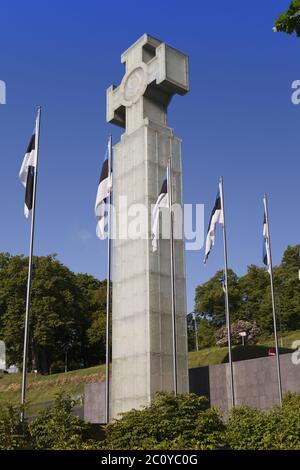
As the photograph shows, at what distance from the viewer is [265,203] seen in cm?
3512

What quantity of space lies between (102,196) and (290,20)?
16978 mm

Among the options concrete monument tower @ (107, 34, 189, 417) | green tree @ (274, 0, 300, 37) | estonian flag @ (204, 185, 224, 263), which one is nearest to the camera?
green tree @ (274, 0, 300, 37)

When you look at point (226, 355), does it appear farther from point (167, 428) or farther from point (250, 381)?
point (167, 428)

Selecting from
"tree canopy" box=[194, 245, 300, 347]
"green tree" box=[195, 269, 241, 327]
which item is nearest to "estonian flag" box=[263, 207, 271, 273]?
"tree canopy" box=[194, 245, 300, 347]

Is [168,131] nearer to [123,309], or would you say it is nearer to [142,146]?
[142,146]

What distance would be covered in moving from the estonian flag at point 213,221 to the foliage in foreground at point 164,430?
11.6 metres

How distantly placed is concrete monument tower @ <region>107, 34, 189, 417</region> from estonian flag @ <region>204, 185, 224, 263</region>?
401 cm

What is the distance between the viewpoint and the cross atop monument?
3878cm

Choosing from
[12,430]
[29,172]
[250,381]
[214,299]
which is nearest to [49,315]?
[214,299]

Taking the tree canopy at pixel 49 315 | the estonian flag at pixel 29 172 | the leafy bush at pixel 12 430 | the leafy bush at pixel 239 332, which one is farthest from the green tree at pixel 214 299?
the leafy bush at pixel 12 430

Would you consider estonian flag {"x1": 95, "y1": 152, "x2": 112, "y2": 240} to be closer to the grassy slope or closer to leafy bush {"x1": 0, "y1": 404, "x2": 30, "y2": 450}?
leafy bush {"x1": 0, "y1": 404, "x2": 30, "y2": 450}

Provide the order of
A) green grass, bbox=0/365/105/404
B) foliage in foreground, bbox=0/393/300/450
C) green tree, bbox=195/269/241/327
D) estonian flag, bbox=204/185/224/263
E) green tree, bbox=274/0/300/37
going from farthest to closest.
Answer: green tree, bbox=195/269/241/327 → green grass, bbox=0/365/105/404 → estonian flag, bbox=204/185/224/263 → foliage in foreground, bbox=0/393/300/450 → green tree, bbox=274/0/300/37

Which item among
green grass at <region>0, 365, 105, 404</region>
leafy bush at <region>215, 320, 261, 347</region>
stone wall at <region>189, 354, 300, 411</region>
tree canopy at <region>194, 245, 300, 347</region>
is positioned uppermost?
tree canopy at <region>194, 245, 300, 347</region>

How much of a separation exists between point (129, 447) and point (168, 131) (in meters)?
23.5
